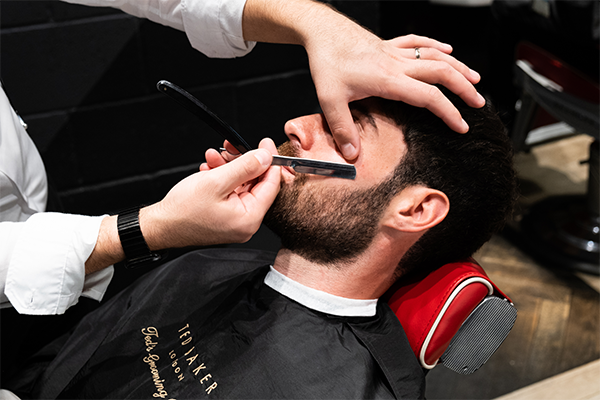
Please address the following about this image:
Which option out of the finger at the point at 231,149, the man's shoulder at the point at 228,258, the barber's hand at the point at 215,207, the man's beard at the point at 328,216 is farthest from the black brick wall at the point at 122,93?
the barber's hand at the point at 215,207

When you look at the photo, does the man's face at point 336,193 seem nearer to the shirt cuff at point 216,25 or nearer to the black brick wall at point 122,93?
the shirt cuff at point 216,25

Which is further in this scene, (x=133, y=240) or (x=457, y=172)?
(x=457, y=172)

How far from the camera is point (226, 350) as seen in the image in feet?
3.94

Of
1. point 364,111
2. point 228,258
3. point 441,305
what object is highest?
point 364,111

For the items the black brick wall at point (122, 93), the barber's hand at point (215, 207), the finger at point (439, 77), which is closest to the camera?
the barber's hand at point (215, 207)

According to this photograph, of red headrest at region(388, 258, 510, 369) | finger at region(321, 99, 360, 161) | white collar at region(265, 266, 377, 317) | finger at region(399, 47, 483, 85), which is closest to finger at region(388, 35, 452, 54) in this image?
finger at region(399, 47, 483, 85)

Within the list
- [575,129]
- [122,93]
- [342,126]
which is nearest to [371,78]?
[342,126]

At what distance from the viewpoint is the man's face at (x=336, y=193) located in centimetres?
117

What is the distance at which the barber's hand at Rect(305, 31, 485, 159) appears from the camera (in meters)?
1.05

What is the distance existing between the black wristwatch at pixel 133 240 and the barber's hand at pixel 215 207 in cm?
2

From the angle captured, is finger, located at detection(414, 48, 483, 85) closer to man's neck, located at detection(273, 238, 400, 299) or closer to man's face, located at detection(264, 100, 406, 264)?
man's face, located at detection(264, 100, 406, 264)

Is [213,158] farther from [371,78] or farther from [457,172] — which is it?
[457,172]

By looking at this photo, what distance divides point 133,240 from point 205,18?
670mm

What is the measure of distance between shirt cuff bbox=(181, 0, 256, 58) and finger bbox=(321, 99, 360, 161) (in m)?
0.41
